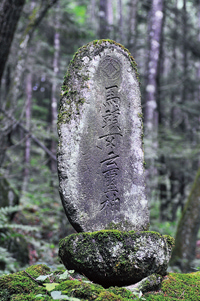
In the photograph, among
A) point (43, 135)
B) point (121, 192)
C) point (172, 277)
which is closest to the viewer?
point (172, 277)

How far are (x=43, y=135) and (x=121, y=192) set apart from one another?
3.69 meters

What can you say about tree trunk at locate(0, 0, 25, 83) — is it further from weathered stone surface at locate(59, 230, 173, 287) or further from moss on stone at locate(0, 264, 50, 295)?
moss on stone at locate(0, 264, 50, 295)

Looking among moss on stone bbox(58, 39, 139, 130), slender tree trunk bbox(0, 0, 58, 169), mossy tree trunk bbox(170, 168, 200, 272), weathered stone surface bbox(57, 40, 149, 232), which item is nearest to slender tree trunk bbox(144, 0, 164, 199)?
mossy tree trunk bbox(170, 168, 200, 272)

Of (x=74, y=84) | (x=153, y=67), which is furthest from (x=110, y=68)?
(x=153, y=67)

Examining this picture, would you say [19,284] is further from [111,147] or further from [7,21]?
[7,21]

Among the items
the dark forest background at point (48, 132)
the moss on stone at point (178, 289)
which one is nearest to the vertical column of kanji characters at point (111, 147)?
the moss on stone at point (178, 289)

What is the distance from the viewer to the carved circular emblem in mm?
3096

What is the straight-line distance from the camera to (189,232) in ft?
20.1

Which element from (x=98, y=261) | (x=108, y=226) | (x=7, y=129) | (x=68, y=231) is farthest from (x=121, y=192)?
(x=7, y=129)

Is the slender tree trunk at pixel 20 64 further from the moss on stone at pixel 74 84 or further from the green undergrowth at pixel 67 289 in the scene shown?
the green undergrowth at pixel 67 289

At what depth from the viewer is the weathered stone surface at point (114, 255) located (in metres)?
2.38

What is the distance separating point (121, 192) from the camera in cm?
295

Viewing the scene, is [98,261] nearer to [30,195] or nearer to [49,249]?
[49,249]

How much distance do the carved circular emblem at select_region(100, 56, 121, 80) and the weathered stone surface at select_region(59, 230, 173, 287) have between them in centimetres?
177
